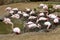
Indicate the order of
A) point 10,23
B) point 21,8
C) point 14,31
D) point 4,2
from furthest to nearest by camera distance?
point 4,2 → point 21,8 → point 10,23 → point 14,31

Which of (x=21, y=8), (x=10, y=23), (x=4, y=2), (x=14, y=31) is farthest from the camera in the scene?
(x=4, y=2)

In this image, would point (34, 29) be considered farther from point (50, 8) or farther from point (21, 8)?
point (21, 8)

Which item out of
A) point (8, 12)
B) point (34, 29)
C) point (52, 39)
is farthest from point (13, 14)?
point (52, 39)

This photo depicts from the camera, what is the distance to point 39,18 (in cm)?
267

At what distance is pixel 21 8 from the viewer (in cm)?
341

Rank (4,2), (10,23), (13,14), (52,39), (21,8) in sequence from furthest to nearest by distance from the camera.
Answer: (4,2), (21,8), (13,14), (10,23), (52,39)

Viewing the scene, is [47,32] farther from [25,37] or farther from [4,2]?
[4,2]

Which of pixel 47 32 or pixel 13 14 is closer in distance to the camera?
pixel 47 32

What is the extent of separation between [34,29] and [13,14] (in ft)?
2.08

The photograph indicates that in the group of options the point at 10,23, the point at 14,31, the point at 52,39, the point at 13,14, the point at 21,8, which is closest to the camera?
the point at 52,39

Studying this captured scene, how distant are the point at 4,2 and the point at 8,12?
109cm

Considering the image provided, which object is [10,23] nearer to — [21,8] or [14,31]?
[14,31]

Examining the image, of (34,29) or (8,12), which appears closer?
(34,29)

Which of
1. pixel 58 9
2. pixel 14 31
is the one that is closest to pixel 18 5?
pixel 58 9
